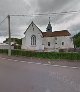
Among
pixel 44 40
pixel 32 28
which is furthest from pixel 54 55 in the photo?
pixel 44 40

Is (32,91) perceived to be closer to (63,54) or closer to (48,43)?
(63,54)

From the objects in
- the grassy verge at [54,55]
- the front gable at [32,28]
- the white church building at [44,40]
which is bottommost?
the grassy verge at [54,55]

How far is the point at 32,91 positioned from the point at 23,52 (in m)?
24.6

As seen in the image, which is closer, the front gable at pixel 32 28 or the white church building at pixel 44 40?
the front gable at pixel 32 28

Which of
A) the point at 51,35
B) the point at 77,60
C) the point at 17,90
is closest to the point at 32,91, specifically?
the point at 17,90

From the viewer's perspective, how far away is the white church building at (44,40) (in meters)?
56.2

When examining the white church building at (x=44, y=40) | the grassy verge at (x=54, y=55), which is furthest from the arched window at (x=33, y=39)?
the grassy verge at (x=54, y=55)

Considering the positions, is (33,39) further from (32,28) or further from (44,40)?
(44,40)

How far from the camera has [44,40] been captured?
195 feet

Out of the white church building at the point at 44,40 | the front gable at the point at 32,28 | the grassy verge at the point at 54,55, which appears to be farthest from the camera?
the white church building at the point at 44,40

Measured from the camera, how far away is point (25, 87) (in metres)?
8.23

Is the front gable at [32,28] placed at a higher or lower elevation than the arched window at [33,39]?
higher

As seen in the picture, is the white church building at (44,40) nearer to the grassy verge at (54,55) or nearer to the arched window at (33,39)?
the arched window at (33,39)

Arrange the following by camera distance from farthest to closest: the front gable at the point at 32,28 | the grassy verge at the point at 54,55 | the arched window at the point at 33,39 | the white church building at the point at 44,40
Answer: the arched window at the point at 33,39 < the white church building at the point at 44,40 < the front gable at the point at 32,28 < the grassy verge at the point at 54,55
